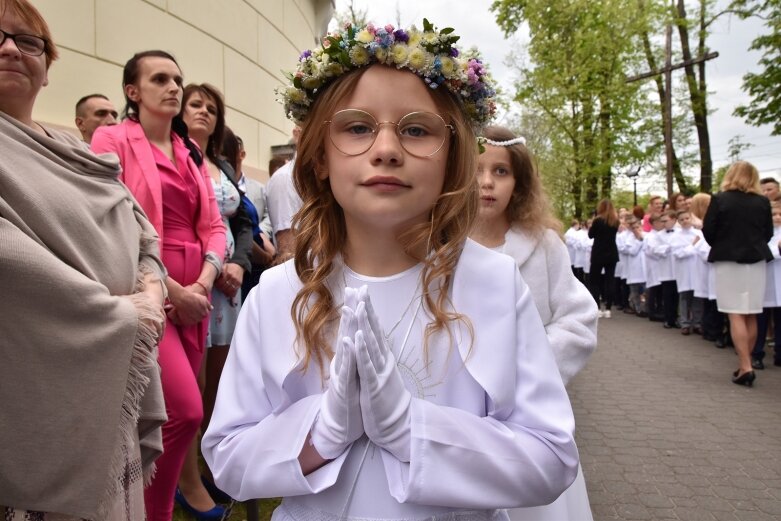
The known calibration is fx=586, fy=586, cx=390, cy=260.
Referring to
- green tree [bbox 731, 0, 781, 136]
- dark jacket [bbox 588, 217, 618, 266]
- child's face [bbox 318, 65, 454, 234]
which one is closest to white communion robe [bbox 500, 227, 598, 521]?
child's face [bbox 318, 65, 454, 234]

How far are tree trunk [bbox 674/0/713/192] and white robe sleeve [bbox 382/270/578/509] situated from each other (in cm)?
2438

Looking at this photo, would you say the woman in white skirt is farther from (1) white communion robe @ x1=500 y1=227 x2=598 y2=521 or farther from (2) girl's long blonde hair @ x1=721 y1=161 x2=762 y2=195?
(1) white communion robe @ x1=500 y1=227 x2=598 y2=521

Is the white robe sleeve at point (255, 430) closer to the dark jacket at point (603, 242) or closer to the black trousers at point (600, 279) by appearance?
the dark jacket at point (603, 242)

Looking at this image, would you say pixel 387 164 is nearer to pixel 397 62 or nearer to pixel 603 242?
pixel 397 62

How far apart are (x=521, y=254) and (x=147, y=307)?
4.91ft

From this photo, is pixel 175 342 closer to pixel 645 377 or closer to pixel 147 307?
pixel 147 307

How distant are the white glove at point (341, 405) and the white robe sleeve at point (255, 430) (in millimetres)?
34

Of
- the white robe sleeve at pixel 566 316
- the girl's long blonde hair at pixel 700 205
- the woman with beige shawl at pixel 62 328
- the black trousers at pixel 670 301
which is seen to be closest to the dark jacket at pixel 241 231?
the woman with beige shawl at pixel 62 328

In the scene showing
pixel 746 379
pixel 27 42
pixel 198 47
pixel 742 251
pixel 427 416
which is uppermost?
pixel 198 47

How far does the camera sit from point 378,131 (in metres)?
Result: 1.38

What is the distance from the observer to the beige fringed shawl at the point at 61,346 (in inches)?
61.7

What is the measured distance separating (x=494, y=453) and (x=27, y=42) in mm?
1915

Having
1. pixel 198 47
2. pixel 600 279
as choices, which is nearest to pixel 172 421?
pixel 198 47

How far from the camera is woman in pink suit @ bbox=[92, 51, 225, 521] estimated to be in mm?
2529
